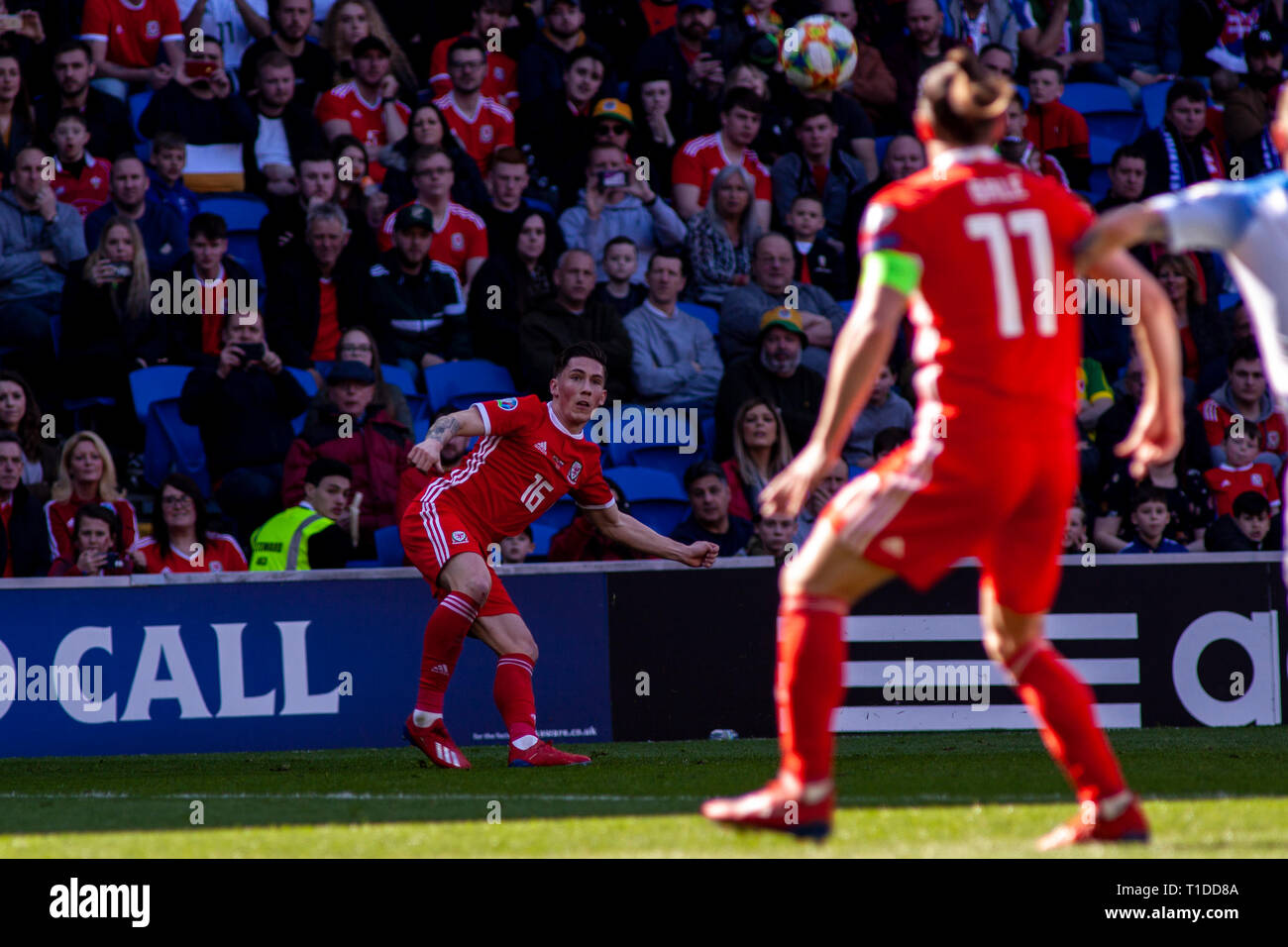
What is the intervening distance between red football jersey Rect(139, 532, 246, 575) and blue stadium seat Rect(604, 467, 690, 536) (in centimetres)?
264

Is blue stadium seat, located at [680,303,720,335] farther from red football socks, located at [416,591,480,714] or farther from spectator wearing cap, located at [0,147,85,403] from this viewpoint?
red football socks, located at [416,591,480,714]

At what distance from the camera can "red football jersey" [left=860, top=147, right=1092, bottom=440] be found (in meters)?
4.59

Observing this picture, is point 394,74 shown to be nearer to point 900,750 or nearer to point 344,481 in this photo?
point 344,481

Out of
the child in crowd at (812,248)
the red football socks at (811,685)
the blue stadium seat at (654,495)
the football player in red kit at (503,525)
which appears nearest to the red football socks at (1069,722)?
the red football socks at (811,685)

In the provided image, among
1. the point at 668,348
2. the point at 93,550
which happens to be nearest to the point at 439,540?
the point at 93,550

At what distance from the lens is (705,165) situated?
13.9 metres

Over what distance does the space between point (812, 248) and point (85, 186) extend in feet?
18.3

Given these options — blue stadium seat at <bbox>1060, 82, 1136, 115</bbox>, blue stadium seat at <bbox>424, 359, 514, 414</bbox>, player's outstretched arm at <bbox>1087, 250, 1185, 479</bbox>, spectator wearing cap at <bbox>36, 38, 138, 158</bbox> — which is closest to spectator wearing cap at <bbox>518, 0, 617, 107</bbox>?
blue stadium seat at <bbox>424, 359, 514, 414</bbox>

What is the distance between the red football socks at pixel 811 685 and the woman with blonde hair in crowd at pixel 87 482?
6.95 m

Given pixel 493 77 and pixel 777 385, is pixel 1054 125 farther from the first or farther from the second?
pixel 493 77

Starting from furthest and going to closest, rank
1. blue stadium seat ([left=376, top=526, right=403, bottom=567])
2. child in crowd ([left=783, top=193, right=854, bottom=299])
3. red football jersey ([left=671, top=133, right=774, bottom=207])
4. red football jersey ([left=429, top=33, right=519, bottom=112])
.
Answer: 1. red football jersey ([left=429, top=33, right=519, bottom=112])
2. red football jersey ([left=671, top=133, right=774, bottom=207])
3. child in crowd ([left=783, top=193, right=854, bottom=299])
4. blue stadium seat ([left=376, top=526, right=403, bottom=567])

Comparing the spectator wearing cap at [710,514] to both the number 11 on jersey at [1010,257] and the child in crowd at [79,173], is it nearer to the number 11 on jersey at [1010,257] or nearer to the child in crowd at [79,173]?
the child in crowd at [79,173]

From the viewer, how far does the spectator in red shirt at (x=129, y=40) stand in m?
13.4

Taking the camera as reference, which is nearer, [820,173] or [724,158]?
[724,158]
